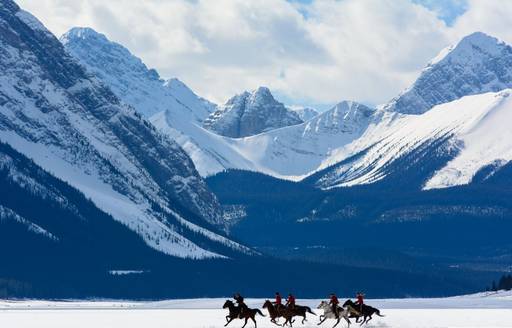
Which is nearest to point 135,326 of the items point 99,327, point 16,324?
point 99,327

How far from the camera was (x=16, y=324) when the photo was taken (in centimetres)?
13388

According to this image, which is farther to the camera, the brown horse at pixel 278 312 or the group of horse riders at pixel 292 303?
the brown horse at pixel 278 312

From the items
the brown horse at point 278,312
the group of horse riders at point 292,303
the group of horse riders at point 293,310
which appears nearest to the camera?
the group of horse riders at point 292,303

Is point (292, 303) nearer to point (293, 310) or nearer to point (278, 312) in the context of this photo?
point (293, 310)

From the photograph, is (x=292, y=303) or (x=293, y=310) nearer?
(x=293, y=310)

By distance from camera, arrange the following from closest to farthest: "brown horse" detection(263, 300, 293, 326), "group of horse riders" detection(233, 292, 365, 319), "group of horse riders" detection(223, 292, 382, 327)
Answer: "group of horse riders" detection(233, 292, 365, 319)
"group of horse riders" detection(223, 292, 382, 327)
"brown horse" detection(263, 300, 293, 326)

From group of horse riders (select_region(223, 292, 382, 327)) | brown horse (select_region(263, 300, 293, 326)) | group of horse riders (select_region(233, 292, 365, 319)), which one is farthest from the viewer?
brown horse (select_region(263, 300, 293, 326))

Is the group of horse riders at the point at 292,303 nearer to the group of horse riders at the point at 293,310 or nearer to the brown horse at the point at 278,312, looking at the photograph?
the group of horse riders at the point at 293,310

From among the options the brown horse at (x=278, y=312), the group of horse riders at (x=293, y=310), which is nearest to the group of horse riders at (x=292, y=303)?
the group of horse riders at (x=293, y=310)

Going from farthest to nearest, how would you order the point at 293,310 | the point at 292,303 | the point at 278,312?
the point at 292,303 → the point at 278,312 → the point at 293,310

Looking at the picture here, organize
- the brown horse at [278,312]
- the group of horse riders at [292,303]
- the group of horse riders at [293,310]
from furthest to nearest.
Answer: the brown horse at [278,312]
the group of horse riders at [293,310]
the group of horse riders at [292,303]

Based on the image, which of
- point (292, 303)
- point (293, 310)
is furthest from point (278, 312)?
point (292, 303)

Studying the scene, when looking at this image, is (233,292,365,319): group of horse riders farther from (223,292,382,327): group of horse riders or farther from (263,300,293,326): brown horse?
(263,300,293,326): brown horse

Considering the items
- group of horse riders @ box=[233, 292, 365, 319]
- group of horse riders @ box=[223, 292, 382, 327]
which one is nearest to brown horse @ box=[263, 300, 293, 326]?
group of horse riders @ box=[223, 292, 382, 327]
